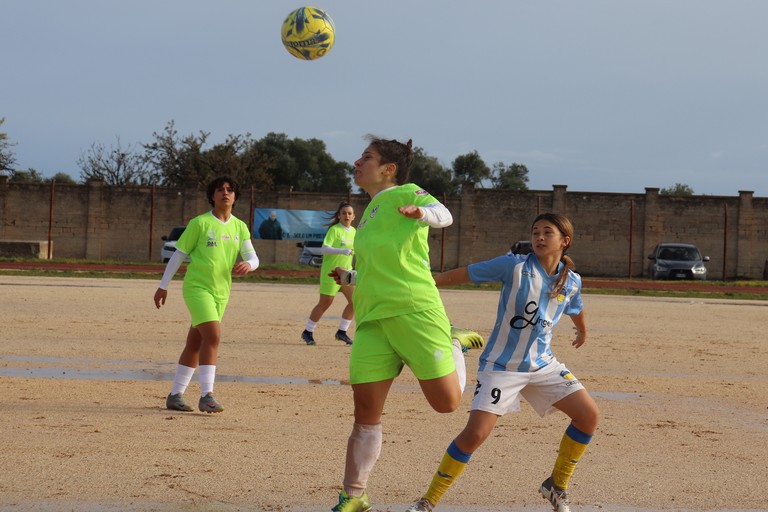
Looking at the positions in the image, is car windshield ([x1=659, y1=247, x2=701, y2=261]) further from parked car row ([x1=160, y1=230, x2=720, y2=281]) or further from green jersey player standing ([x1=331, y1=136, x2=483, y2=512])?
green jersey player standing ([x1=331, y1=136, x2=483, y2=512])

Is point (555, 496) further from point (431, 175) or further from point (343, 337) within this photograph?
point (431, 175)

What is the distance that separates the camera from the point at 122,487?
219 inches

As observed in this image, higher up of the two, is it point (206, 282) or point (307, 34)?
point (307, 34)

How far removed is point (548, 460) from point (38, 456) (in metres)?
3.31

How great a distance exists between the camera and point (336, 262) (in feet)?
45.9

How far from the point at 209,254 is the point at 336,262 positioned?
18.5 feet

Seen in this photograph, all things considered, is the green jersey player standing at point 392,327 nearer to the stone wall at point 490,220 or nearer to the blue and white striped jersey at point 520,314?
the blue and white striped jersey at point 520,314

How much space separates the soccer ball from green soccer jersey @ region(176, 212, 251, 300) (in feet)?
19.3

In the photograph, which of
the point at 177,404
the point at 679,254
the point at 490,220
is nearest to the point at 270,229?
the point at 490,220

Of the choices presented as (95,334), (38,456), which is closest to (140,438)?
→ (38,456)

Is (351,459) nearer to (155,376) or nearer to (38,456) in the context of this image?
(38,456)

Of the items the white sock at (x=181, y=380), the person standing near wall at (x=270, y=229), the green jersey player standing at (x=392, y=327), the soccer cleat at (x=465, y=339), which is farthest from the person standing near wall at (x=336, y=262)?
the person standing near wall at (x=270, y=229)

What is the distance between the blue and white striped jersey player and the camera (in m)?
5.09

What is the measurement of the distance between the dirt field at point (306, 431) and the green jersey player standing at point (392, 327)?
45 centimetres
